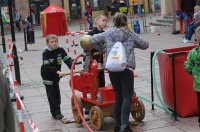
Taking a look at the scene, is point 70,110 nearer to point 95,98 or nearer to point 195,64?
point 95,98

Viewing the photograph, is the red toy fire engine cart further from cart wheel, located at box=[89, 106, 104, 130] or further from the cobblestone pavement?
the cobblestone pavement

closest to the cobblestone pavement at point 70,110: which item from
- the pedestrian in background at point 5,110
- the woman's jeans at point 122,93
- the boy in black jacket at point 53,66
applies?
the boy in black jacket at point 53,66

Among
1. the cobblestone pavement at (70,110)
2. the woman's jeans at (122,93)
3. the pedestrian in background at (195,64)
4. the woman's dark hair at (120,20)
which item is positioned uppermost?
the woman's dark hair at (120,20)

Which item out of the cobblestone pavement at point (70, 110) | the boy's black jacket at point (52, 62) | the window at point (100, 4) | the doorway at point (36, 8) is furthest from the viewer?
the window at point (100, 4)

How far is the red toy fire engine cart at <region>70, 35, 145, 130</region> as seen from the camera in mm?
6844

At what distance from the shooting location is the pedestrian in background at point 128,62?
6199 millimetres

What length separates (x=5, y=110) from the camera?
3.27m

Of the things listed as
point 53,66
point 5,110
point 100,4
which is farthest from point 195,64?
point 100,4

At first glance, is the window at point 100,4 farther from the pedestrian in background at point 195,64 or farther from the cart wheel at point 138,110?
the pedestrian in background at point 195,64

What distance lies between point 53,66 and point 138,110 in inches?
61.5

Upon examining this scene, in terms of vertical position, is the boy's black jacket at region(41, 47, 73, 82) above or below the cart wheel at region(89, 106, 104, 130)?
above

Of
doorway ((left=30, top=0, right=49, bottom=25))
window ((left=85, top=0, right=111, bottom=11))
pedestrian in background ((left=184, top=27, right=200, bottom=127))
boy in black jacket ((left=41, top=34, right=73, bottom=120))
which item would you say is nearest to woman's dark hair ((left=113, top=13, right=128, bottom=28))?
pedestrian in background ((left=184, top=27, right=200, bottom=127))

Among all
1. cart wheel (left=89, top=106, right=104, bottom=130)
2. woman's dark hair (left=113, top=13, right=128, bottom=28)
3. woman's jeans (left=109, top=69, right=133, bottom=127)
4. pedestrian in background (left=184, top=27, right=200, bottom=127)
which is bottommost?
cart wheel (left=89, top=106, right=104, bottom=130)

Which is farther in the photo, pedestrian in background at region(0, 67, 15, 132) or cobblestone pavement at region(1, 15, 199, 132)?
cobblestone pavement at region(1, 15, 199, 132)
